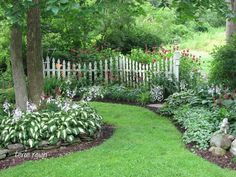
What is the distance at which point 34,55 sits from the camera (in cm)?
822

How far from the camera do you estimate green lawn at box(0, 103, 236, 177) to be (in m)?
5.78

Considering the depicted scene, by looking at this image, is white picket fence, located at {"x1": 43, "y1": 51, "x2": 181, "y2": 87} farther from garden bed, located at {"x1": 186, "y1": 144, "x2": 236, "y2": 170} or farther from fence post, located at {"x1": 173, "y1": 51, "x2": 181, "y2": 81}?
garden bed, located at {"x1": 186, "y1": 144, "x2": 236, "y2": 170}

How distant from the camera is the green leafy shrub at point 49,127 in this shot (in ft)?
22.6

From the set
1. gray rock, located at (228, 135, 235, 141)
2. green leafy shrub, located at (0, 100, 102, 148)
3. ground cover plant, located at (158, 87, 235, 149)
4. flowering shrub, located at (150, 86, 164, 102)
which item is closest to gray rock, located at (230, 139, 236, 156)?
gray rock, located at (228, 135, 235, 141)

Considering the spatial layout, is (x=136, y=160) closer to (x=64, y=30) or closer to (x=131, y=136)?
(x=131, y=136)

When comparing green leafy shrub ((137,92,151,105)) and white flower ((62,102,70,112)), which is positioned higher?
white flower ((62,102,70,112))

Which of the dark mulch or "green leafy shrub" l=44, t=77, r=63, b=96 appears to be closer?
the dark mulch

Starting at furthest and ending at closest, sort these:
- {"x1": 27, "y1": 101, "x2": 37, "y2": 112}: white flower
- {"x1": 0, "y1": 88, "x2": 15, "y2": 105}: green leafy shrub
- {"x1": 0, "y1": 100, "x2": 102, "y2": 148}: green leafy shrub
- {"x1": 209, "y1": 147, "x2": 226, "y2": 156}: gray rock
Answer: {"x1": 0, "y1": 88, "x2": 15, "y2": 105}: green leafy shrub → {"x1": 27, "y1": 101, "x2": 37, "y2": 112}: white flower → {"x1": 0, "y1": 100, "x2": 102, "y2": 148}: green leafy shrub → {"x1": 209, "y1": 147, "x2": 226, "y2": 156}: gray rock

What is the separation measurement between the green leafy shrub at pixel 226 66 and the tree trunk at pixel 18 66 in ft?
16.4

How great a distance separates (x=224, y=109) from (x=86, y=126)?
8.96ft

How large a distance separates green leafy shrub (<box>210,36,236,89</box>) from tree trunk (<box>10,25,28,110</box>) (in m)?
5.00

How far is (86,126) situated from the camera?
7.34 metres

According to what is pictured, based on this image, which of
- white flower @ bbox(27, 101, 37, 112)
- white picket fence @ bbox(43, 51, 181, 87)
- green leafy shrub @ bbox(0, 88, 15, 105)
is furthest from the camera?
white picket fence @ bbox(43, 51, 181, 87)

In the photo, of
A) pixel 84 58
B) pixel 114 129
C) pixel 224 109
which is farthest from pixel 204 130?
pixel 84 58
